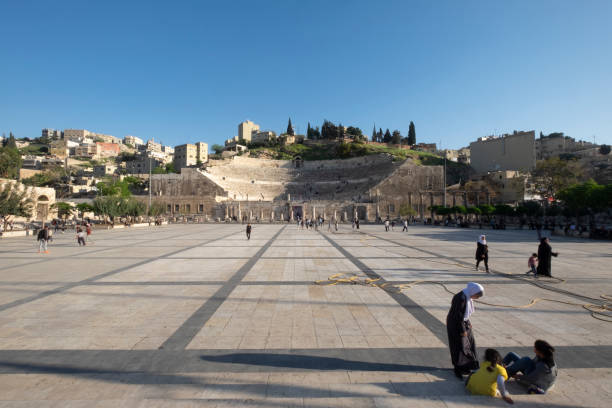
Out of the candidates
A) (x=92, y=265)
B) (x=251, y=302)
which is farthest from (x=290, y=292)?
(x=92, y=265)

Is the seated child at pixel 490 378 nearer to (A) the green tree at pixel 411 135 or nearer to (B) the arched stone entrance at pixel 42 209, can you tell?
(B) the arched stone entrance at pixel 42 209

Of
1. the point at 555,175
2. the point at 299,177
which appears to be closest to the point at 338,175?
the point at 299,177

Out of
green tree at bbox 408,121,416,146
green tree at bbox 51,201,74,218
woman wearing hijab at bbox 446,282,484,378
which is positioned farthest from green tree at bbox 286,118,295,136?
woman wearing hijab at bbox 446,282,484,378

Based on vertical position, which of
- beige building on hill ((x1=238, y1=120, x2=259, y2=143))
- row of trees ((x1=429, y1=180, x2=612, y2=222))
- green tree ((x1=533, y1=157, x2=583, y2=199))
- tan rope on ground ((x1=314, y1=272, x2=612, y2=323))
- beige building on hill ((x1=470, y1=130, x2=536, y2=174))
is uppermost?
beige building on hill ((x1=238, y1=120, x2=259, y2=143))

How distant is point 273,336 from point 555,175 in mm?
53503

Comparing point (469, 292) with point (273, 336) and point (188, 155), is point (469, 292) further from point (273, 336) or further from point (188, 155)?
point (188, 155)

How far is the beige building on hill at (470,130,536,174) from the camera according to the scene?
67625 mm

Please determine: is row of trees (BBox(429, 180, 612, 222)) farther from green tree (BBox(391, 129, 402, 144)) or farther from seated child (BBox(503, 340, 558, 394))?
green tree (BBox(391, 129, 402, 144))

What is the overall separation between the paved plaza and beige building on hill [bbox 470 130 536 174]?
6908 centimetres

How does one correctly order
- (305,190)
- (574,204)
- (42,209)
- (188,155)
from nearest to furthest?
1. (574,204)
2. (42,209)
3. (305,190)
4. (188,155)

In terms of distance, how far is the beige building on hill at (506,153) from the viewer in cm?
6762

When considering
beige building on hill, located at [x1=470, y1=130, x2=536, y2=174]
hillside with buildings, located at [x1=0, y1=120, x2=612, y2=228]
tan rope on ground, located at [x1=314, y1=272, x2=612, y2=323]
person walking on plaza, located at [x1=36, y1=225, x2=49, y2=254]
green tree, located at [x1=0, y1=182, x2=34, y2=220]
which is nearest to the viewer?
tan rope on ground, located at [x1=314, y1=272, x2=612, y2=323]

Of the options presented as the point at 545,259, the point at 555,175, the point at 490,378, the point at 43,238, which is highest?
the point at 555,175

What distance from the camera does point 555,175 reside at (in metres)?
44.2
